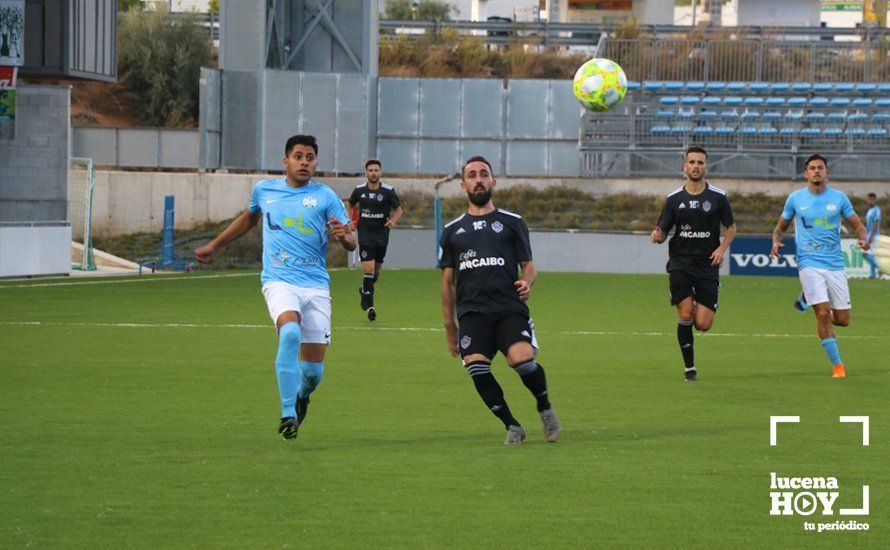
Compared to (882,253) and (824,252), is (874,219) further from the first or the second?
(824,252)

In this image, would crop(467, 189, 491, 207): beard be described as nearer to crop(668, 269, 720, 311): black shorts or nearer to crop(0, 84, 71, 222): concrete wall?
crop(668, 269, 720, 311): black shorts

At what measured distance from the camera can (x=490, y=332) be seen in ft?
32.4

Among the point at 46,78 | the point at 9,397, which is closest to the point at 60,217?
the point at 46,78

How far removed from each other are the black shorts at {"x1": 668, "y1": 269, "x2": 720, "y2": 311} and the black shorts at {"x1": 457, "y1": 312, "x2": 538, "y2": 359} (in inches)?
196

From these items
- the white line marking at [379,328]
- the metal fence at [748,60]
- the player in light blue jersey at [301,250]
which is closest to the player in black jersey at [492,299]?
the player in light blue jersey at [301,250]

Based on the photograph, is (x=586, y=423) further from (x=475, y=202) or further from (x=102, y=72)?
(x=102, y=72)

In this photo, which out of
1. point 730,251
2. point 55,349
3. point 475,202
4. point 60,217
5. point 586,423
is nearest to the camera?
point 475,202

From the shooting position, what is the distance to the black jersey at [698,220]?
14.4 metres

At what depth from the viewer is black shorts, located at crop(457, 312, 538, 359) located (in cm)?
977

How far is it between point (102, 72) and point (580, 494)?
29.2m

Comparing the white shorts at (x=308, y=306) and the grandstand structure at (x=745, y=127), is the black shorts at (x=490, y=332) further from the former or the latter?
the grandstand structure at (x=745, y=127)

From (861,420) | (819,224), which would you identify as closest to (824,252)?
(819,224)

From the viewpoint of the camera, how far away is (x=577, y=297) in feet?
89.8

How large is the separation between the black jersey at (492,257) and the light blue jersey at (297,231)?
37.2 inches
